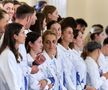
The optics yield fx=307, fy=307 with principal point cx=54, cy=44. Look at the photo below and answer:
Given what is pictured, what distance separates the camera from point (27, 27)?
2.71m

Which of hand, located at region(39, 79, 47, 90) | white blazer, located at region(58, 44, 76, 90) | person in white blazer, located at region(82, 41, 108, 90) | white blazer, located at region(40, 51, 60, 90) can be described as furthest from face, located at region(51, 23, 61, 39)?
hand, located at region(39, 79, 47, 90)

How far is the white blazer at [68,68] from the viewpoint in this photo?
2.88m

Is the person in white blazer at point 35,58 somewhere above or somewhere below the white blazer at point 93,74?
above

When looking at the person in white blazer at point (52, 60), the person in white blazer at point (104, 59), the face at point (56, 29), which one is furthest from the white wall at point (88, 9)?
the person in white blazer at point (52, 60)

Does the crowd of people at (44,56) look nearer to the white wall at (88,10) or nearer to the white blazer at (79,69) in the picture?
the white blazer at (79,69)

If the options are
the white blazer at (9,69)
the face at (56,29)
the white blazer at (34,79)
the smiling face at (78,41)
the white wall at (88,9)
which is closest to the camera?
the white blazer at (9,69)

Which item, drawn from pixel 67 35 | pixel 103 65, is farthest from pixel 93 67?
pixel 67 35

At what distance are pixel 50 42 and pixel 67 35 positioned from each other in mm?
Answer: 306

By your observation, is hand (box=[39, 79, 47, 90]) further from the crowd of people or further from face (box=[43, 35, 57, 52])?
face (box=[43, 35, 57, 52])

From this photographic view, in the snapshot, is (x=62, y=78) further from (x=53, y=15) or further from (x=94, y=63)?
(x=53, y=15)

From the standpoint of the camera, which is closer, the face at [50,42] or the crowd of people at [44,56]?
the crowd of people at [44,56]

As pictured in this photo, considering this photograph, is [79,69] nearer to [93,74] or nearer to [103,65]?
[93,74]

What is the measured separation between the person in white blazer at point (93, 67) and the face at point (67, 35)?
0.25 m

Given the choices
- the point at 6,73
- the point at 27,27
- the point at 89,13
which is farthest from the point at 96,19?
the point at 6,73
